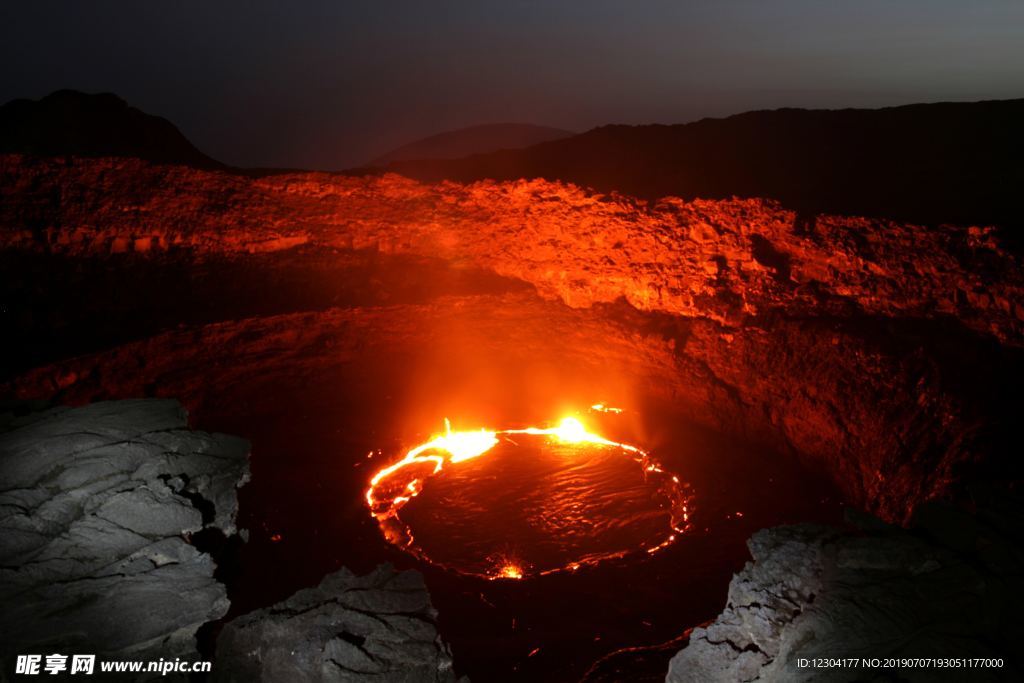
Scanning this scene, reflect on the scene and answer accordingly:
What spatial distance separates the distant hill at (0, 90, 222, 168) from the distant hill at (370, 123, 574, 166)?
26.6 meters

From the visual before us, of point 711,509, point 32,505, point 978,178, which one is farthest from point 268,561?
point 978,178

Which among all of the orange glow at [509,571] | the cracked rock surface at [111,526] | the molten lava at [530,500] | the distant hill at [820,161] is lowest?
the orange glow at [509,571]

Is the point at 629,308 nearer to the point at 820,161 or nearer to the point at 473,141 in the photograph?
the point at 820,161

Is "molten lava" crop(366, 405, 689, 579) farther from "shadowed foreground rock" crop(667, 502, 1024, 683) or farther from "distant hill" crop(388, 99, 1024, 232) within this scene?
"distant hill" crop(388, 99, 1024, 232)

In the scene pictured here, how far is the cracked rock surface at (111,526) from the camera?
3.34m

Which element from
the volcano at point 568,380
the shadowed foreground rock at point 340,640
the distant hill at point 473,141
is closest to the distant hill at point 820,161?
the volcano at point 568,380

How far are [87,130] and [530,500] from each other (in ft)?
39.2

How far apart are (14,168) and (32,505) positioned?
30.7 ft

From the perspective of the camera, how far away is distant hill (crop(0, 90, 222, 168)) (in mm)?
11352

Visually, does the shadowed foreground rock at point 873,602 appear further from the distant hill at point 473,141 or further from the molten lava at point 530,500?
the distant hill at point 473,141

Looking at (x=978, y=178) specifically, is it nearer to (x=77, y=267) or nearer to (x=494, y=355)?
(x=494, y=355)

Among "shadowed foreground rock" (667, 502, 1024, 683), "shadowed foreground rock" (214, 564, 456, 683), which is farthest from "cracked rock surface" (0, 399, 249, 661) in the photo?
"shadowed foreground rock" (667, 502, 1024, 683)

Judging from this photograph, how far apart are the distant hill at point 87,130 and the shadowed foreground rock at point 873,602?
481 inches

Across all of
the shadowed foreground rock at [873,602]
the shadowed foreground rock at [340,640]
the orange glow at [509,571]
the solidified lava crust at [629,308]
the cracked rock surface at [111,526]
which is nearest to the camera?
the shadowed foreground rock at [873,602]
